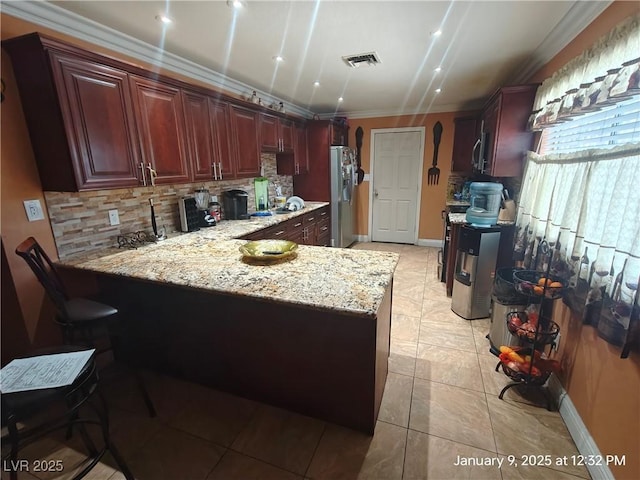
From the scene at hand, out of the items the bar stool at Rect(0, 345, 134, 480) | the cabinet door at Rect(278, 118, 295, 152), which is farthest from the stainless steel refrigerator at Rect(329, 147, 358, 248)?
the bar stool at Rect(0, 345, 134, 480)

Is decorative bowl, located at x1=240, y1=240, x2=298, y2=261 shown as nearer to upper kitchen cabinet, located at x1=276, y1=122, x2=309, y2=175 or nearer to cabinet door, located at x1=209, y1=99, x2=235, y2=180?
cabinet door, located at x1=209, y1=99, x2=235, y2=180

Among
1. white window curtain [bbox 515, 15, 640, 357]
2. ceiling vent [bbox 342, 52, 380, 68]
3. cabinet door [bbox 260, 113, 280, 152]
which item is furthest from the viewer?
cabinet door [bbox 260, 113, 280, 152]

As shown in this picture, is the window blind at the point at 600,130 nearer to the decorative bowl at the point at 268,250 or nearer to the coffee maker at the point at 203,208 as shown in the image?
the decorative bowl at the point at 268,250

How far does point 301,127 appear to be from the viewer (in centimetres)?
433

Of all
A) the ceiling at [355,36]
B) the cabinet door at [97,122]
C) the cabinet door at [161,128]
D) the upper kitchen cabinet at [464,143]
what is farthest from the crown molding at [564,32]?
the cabinet door at [97,122]

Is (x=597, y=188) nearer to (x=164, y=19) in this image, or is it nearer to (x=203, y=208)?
(x=164, y=19)

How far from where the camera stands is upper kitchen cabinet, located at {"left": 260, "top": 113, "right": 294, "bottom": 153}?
348 cm

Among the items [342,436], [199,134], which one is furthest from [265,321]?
[199,134]

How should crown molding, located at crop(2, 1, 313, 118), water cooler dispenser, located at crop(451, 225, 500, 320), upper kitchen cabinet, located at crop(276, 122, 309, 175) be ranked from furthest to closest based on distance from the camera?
1. upper kitchen cabinet, located at crop(276, 122, 309, 175)
2. water cooler dispenser, located at crop(451, 225, 500, 320)
3. crown molding, located at crop(2, 1, 313, 118)

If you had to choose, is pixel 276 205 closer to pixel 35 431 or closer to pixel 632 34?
pixel 35 431

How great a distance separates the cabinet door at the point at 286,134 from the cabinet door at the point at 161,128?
1.62m

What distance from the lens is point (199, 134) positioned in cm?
259

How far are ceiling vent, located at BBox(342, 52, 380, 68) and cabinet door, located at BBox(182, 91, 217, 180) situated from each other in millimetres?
1332

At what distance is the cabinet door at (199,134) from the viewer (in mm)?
2473
